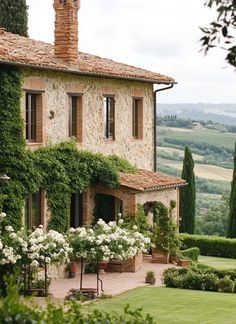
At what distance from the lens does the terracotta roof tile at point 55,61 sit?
2348cm

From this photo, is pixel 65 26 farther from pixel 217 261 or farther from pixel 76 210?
pixel 217 261

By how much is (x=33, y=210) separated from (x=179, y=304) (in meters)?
6.10

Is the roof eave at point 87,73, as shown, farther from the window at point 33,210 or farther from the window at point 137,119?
the window at point 33,210

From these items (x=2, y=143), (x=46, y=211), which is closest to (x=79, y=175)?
(x=46, y=211)

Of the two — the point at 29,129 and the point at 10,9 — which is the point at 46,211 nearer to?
the point at 29,129

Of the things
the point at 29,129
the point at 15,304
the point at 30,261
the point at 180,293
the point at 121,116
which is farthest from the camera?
the point at 121,116

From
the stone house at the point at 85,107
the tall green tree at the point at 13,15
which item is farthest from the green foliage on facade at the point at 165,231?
the tall green tree at the point at 13,15

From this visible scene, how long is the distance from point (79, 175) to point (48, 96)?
2.45m

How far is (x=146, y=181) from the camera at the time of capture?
27266 mm

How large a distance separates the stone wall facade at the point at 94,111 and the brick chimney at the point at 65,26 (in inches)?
43.7

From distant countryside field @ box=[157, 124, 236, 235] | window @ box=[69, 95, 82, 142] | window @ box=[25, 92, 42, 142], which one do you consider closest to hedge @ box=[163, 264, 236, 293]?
window @ box=[25, 92, 42, 142]

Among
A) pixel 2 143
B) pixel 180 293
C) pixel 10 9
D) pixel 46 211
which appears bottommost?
pixel 180 293

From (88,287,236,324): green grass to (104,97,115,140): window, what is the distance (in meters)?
7.08

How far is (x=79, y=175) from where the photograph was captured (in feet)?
84.8
